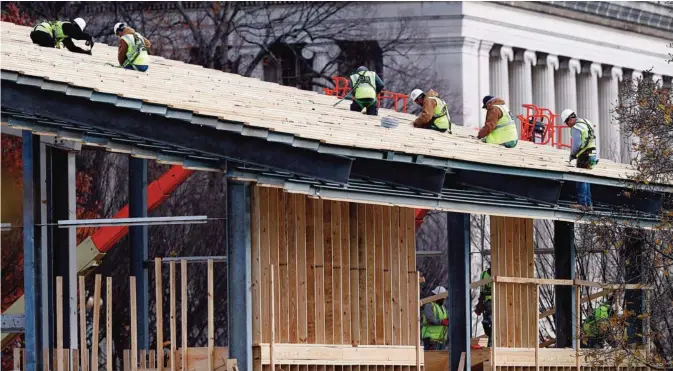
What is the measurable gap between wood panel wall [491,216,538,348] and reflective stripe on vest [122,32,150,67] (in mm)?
6925

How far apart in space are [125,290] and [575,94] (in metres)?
60.5

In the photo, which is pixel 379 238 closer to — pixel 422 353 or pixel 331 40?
pixel 422 353

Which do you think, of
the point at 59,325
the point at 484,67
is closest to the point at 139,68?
the point at 59,325

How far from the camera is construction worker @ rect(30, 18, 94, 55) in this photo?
42.7 m

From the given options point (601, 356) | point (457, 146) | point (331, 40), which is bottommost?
point (601, 356)

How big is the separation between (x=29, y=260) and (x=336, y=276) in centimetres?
492

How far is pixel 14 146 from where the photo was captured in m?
64.1

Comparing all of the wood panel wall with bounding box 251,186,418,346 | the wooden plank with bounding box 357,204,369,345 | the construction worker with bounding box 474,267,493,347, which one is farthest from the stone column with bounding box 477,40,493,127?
the wooden plank with bounding box 357,204,369,345

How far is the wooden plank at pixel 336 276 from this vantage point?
3838cm

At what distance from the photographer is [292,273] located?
37.6m

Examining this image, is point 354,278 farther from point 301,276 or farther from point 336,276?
point 301,276

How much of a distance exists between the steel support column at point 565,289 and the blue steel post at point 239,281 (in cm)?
1021

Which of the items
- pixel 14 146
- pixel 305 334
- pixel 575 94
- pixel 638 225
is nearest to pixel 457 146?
pixel 638 225

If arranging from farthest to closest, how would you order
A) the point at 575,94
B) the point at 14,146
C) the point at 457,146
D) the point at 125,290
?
the point at 575,94 → the point at 14,146 → the point at 125,290 → the point at 457,146
